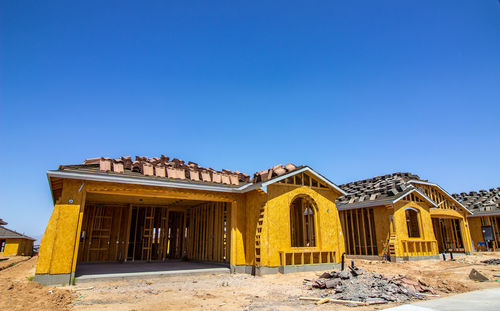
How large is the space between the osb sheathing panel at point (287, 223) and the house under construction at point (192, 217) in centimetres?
4

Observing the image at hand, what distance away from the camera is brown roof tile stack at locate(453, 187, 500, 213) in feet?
82.7

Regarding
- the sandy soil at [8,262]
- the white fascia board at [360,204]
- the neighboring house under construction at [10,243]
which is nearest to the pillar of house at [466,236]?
the white fascia board at [360,204]

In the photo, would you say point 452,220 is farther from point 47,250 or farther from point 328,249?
point 47,250

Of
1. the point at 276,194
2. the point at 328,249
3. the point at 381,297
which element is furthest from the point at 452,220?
the point at 381,297

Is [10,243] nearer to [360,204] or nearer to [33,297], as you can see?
Answer: [33,297]

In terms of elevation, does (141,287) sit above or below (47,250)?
below

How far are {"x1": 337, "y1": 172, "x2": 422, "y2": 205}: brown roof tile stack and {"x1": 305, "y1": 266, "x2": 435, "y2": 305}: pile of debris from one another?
10759 mm

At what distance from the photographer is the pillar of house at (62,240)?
960 centimetres

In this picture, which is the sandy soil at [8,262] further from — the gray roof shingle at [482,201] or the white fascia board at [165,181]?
the gray roof shingle at [482,201]

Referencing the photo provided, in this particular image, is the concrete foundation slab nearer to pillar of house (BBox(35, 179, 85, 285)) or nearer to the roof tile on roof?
the roof tile on roof

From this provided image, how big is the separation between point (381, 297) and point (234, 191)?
7614mm

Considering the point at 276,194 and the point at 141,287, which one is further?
the point at 276,194

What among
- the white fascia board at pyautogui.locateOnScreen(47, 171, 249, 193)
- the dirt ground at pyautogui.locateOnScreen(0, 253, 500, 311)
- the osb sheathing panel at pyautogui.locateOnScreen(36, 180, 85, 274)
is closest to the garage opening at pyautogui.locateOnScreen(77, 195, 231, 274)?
the white fascia board at pyautogui.locateOnScreen(47, 171, 249, 193)

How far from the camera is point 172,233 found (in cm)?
2142
